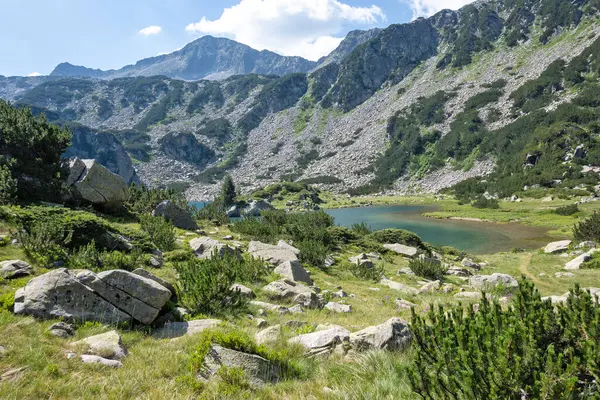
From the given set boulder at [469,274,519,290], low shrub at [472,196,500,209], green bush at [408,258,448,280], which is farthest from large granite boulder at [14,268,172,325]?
low shrub at [472,196,500,209]

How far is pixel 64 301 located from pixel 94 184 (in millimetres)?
18598

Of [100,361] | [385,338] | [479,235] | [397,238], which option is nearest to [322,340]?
[385,338]

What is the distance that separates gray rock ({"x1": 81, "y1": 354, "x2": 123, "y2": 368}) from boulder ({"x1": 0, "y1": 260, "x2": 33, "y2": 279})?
5.07 m

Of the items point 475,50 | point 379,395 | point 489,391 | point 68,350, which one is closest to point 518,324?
point 489,391

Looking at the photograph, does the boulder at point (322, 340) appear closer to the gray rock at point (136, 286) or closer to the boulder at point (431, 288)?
the gray rock at point (136, 286)

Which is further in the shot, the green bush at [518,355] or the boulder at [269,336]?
the boulder at [269,336]

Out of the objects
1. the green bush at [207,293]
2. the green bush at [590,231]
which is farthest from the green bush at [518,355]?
the green bush at [590,231]

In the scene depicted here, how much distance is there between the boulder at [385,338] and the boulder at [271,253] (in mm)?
10928

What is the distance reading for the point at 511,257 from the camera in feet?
98.0

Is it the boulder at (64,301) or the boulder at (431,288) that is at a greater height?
the boulder at (64,301)

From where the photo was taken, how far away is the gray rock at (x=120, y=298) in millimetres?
7047

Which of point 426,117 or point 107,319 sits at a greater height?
point 426,117

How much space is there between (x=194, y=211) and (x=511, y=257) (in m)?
33.9

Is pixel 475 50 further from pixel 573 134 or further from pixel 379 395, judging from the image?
pixel 379 395
